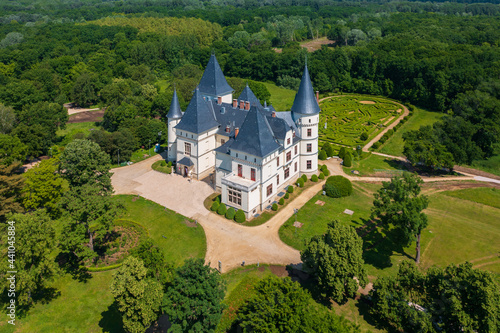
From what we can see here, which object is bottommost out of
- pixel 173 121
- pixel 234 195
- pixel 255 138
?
pixel 234 195

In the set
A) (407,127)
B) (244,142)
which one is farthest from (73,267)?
(407,127)

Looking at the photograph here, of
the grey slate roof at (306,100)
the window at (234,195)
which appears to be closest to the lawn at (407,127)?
the grey slate roof at (306,100)

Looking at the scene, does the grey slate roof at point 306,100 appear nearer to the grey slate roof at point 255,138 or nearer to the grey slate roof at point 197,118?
the grey slate roof at point 255,138

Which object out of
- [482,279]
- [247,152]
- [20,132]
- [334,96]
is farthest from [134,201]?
[334,96]

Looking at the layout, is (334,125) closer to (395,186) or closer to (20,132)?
(395,186)

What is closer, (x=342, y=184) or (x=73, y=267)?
(x=73, y=267)

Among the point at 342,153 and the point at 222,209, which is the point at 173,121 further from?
the point at 342,153
